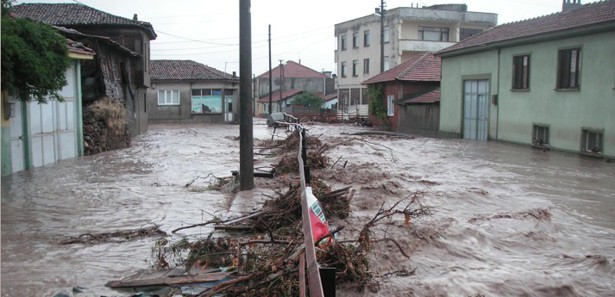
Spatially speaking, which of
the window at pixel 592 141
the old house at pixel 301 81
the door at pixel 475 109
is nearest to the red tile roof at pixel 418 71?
the door at pixel 475 109

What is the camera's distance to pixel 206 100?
5003 cm

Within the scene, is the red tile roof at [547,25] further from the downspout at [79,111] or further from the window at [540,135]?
the downspout at [79,111]

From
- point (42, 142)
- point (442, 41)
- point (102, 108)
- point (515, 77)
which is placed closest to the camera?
point (42, 142)

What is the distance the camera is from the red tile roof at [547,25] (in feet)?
61.2

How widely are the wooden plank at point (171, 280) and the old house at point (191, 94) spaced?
1767 inches

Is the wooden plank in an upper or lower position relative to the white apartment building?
lower

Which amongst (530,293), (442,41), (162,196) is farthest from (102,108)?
(442,41)

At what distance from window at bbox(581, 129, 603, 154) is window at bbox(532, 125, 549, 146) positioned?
217 cm

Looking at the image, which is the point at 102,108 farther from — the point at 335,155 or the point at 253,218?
the point at 253,218

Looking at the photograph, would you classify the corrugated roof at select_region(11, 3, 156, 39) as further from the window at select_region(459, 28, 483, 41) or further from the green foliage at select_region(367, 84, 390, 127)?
the window at select_region(459, 28, 483, 41)

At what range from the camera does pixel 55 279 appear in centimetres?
566

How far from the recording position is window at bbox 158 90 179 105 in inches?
1927

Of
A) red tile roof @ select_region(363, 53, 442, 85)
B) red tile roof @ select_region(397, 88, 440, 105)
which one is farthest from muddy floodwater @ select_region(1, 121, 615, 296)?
red tile roof @ select_region(363, 53, 442, 85)

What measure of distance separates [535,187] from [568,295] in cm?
749
